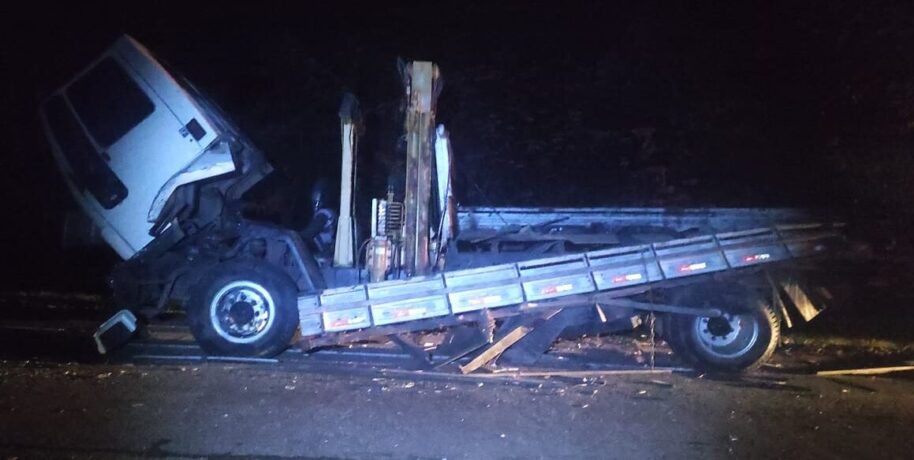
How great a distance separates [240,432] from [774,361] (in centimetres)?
550

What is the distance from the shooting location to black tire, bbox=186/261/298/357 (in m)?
6.91

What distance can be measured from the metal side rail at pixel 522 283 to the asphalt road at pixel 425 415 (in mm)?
544

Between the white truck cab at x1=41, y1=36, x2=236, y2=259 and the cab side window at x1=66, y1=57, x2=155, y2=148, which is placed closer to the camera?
the white truck cab at x1=41, y1=36, x2=236, y2=259

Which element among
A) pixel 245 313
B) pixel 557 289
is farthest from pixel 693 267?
pixel 245 313

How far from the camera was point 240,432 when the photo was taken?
4.93m

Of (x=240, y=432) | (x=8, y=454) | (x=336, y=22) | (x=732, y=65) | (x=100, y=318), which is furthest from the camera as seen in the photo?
(x=336, y=22)

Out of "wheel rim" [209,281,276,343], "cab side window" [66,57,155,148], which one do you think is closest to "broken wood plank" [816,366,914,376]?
"wheel rim" [209,281,276,343]

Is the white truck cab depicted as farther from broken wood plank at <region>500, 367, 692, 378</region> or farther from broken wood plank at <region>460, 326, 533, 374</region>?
broken wood plank at <region>500, 367, 692, 378</region>

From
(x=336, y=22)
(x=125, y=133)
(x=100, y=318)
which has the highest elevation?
(x=336, y=22)

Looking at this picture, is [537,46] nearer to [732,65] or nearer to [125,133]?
[732,65]

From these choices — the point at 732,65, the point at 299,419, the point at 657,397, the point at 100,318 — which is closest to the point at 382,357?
the point at 299,419

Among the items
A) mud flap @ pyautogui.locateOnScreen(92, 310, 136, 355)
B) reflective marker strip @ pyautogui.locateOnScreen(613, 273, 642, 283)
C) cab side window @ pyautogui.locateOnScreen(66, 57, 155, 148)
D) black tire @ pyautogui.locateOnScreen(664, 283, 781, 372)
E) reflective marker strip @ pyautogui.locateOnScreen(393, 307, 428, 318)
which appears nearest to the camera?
reflective marker strip @ pyautogui.locateOnScreen(393, 307, 428, 318)

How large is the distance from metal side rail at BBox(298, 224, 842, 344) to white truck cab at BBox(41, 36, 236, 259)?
2.00 metres

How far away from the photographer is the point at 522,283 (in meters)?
6.51
